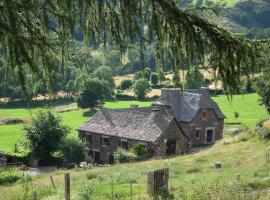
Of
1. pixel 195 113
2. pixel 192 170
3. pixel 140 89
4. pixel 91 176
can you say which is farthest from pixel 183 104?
pixel 140 89

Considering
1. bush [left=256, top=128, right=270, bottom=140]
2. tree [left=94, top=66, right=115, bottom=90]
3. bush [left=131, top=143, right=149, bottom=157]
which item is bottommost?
bush [left=131, top=143, right=149, bottom=157]

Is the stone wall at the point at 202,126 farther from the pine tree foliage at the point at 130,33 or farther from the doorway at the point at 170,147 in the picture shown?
the pine tree foliage at the point at 130,33

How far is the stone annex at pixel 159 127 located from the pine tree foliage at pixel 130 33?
32.7 meters

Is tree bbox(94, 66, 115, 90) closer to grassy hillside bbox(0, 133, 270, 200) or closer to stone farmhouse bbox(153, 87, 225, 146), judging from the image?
stone farmhouse bbox(153, 87, 225, 146)

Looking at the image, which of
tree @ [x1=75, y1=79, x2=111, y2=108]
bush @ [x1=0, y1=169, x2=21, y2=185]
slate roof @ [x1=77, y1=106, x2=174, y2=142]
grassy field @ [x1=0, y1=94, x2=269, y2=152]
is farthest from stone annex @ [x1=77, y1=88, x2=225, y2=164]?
tree @ [x1=75, y1=79, x2=111, y2=108]

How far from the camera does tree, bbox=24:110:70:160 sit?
4556 cm

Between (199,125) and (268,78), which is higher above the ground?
(268,78)

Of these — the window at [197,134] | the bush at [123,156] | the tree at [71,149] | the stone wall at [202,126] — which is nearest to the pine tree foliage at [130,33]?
the bush at [123,156]

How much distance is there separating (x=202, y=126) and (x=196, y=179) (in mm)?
38113

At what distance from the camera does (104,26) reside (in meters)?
6.81

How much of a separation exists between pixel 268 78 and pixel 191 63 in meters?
1.11

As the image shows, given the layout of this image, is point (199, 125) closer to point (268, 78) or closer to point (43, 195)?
point (43, 195)

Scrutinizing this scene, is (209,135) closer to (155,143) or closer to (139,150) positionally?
(155,143)

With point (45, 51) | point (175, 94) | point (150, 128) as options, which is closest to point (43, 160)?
point (150, 128)
